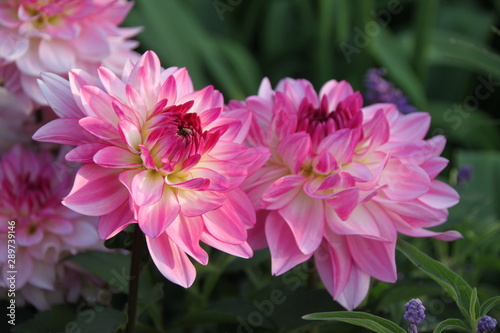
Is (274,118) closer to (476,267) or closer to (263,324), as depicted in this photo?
(263,324)

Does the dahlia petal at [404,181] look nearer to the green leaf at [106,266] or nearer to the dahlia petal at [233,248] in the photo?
the dahlia petal at [233,248]

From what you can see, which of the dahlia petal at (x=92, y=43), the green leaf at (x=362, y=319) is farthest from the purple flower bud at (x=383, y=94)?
the green leaf at (x=362, y=319)

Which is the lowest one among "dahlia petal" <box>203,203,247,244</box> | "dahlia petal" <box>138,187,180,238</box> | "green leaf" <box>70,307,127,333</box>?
"green leaf" <box>70,307,127,333</box>

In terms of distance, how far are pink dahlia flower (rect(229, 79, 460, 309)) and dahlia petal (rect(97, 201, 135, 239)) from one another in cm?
11

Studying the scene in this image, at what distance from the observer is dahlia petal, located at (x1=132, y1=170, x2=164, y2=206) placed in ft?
1.54

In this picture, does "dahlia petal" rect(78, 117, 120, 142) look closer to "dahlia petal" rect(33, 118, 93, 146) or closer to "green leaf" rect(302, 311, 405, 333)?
"dahlia petal" rect(33, 118, 93, 146)

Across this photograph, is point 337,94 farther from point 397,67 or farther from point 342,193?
point 397,67

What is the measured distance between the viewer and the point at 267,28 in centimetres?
161

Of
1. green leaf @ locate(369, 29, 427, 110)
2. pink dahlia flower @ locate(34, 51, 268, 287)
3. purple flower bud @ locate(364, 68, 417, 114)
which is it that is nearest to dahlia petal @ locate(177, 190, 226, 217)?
pink dahlia flower @ locate(34, 51, 268, 287)

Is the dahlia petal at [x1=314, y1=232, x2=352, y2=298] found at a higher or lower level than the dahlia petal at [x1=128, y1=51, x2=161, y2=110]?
lower

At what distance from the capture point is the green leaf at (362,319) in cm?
46

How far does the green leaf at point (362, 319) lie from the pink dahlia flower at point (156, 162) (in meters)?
0.07

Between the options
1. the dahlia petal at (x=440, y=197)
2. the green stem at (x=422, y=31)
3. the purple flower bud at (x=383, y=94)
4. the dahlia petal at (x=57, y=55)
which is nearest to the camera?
the dahlia petal at (x=440, y=197)

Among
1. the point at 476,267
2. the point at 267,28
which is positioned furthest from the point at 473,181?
the point at 267,28
